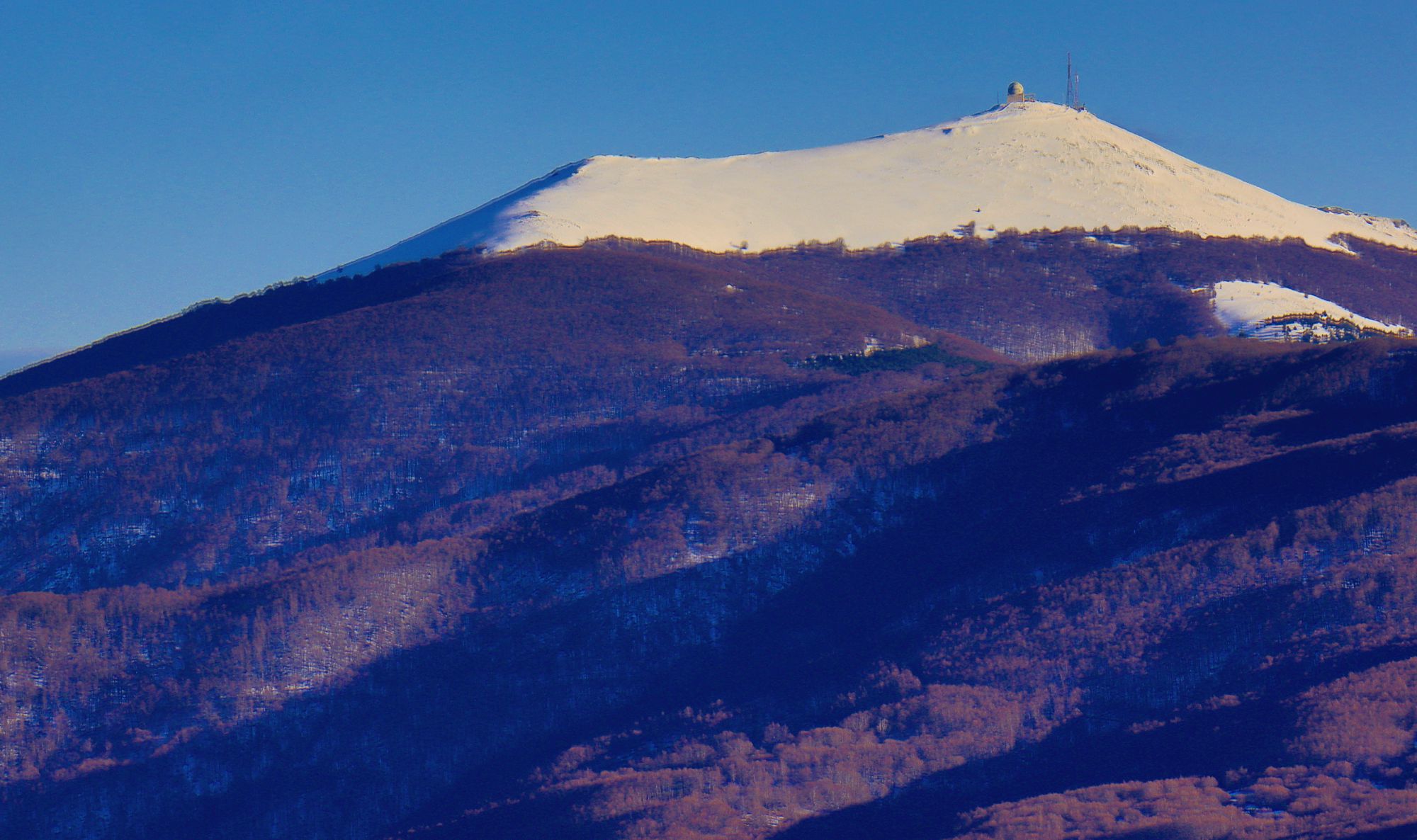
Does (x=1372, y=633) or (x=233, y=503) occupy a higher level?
(x=233, y=503)

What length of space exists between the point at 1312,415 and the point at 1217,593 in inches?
1059

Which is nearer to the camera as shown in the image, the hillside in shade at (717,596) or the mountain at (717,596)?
the mountain at (717,596)

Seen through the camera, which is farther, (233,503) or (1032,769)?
(233,503)

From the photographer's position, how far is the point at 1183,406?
147m

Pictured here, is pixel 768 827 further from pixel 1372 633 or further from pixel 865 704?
pixel 1372 633

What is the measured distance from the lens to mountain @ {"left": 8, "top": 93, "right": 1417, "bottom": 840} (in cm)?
11056

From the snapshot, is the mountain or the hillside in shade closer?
the mountain

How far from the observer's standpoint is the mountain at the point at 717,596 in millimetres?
110562

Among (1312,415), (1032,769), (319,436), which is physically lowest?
(1032,769)

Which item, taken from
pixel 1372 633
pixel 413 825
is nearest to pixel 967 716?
pixel 1372 633

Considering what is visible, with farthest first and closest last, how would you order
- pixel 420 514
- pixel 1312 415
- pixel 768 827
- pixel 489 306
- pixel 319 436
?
pixel 489 306 → pixel 319 436 → pixel 420 514 → pixel 1312 415 → pixel 768 827

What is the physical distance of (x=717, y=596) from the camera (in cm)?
13550

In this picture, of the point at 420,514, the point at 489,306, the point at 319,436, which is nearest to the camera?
the point at 420,514

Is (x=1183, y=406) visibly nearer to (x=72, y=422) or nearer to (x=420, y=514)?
(x=420, y=514)
